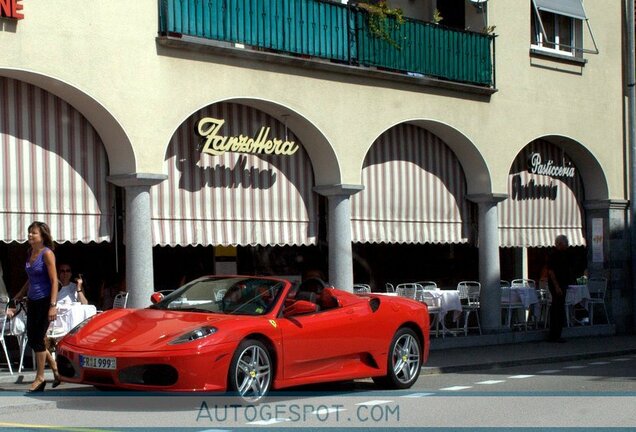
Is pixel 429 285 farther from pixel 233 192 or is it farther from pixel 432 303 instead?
pixel 233 192

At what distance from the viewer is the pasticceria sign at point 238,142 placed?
53.0 ft

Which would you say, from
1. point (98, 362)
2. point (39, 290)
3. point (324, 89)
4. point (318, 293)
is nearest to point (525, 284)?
point (324, 89)

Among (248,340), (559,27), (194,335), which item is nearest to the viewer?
(194,335)

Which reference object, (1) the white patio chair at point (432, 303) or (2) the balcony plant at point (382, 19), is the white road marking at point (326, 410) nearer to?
(1) the white patio chair at point (432, 303)

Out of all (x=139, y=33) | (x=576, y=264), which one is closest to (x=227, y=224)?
(x=139, y=33)

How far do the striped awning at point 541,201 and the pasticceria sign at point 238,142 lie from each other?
5882 mm

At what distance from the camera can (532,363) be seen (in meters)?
16.8

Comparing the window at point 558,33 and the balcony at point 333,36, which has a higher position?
the window at point 558,33

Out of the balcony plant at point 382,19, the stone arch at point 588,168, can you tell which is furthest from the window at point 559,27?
the balcony plant at point 382,19

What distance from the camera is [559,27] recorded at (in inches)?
891

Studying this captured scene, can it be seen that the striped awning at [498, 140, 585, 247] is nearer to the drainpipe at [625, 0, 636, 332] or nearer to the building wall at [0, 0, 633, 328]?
the building wall at [0, 0, 633, 328]

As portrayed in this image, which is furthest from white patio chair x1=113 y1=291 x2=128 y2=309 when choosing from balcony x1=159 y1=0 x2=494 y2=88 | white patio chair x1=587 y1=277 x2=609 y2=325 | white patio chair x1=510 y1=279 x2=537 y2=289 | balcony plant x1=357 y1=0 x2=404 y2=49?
white patio chair x1=587 y1=277 x2=609 y2=325

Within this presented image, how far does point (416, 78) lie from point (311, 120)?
2.57m

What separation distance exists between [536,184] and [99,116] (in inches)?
416
